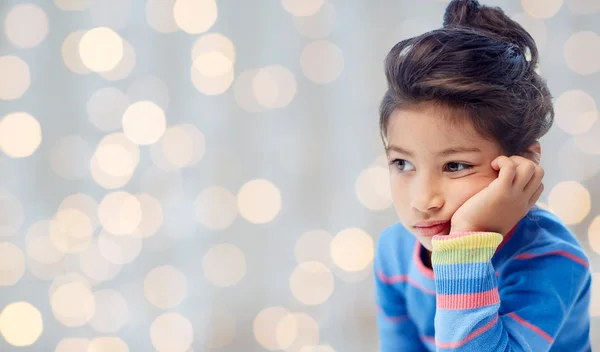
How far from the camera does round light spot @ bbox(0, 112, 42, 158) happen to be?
159 cm

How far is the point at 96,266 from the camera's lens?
5.38ft

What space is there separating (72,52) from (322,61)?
1.92 ft

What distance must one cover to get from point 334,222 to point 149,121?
1.66 feet

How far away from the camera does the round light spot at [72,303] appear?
5.38 feet

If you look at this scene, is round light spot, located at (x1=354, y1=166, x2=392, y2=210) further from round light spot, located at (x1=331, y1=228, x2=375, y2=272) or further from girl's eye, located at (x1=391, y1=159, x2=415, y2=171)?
girl's eye, located at (x1=391, y1=159, x2=415, y2=171)

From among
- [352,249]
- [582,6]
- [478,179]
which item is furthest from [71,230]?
[582,6]

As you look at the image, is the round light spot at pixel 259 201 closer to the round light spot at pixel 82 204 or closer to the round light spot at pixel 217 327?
the round light spot at pixel 217 327

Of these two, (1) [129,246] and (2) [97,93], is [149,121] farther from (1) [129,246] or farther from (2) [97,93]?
(1) [129,246]

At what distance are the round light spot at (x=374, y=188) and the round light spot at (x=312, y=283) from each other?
0.65 feet

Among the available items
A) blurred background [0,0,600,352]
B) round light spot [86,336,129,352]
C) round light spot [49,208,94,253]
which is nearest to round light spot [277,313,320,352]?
blurred background [0,0,600,352]

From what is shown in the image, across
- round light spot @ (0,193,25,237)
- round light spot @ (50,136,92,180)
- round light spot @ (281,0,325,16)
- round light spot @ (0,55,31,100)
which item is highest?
round light spot @ (281,0,325,16)

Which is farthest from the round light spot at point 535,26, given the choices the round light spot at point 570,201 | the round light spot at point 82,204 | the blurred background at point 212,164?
the round light spot at point 82,204

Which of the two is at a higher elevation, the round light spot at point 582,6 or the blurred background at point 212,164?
the round light spot at point 582,6

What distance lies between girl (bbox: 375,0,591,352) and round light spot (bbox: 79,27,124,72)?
84 cm
